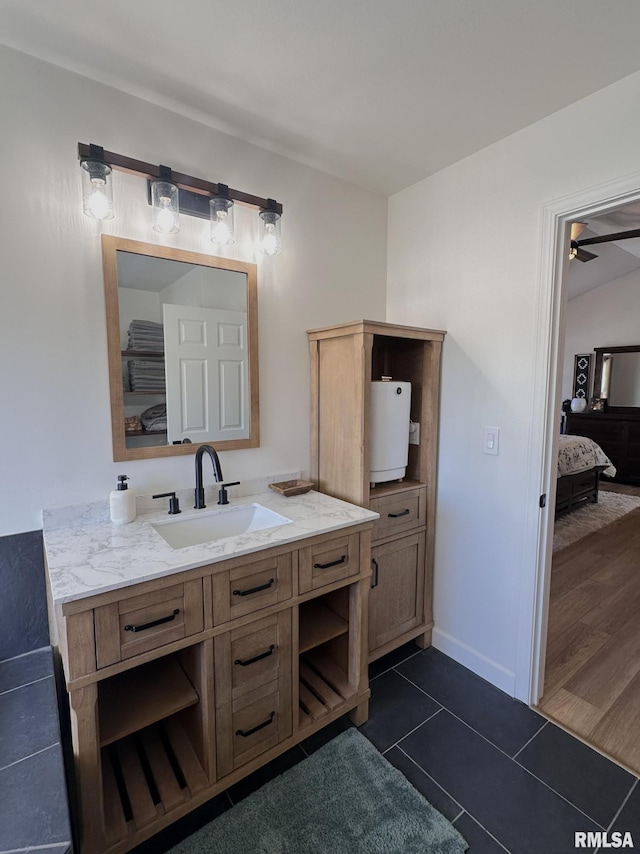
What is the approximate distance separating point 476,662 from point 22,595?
1.99 m

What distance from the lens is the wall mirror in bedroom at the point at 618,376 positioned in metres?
5.89

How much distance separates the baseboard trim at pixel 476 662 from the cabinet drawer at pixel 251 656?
42.0 inches

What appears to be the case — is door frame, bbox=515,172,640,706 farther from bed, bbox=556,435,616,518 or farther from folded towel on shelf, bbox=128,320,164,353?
bed, bbox=556,435,616,518

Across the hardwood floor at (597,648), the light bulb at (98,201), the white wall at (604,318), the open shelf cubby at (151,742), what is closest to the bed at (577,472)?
the hardwood floor at (597,648)

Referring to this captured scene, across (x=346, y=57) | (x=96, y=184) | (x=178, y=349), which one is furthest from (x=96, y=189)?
(x=346, y=57)

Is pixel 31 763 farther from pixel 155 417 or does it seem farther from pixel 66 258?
pixel 66 258

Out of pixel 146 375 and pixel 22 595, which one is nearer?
pixel 22 595

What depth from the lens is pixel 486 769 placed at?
153 centimetres

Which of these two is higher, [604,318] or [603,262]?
[603,262]

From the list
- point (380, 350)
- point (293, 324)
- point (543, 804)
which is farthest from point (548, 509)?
point (293, 324)

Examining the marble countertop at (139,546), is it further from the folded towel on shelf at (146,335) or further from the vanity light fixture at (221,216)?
the vanity light fixture at (221,216)

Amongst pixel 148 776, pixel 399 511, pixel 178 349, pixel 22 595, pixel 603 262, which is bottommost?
pixel 148 776

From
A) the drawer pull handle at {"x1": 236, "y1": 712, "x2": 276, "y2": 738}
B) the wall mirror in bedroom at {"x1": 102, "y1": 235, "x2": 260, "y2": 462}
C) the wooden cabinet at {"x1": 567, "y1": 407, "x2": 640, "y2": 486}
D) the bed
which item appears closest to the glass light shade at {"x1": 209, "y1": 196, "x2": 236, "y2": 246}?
the wall mirror in bedroom at {"x1": 102, "y1": 235, "x2": 260, "y2": 462}

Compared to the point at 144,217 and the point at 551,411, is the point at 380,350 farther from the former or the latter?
the point at 144,217
